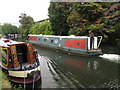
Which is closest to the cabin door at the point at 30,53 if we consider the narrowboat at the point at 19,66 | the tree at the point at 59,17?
the narrowboat at the point at 19,66

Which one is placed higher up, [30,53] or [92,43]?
[92,43]

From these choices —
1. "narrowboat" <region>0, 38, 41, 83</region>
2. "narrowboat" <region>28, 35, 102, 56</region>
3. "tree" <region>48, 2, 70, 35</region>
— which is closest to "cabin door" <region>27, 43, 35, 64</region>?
"narrowboat" <region>0, 38, 41, 83</region>

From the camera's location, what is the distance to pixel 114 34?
19453mm

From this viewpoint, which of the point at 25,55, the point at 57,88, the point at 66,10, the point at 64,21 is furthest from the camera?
the point at 64,21

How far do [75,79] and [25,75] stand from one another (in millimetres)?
3228

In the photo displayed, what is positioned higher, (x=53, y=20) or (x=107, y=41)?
(x=53, y=20)

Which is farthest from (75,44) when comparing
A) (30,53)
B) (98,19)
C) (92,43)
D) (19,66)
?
(19,66)

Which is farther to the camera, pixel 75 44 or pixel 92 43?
pixel 75 44

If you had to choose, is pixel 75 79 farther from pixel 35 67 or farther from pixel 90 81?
pixel 35 67

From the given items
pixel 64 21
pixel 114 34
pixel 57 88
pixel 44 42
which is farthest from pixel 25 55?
pixel 64 21

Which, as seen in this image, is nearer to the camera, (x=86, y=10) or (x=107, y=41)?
(x=86, y=10)

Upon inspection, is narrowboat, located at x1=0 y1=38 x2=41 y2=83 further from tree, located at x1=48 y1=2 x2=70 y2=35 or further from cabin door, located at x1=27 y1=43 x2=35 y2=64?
tree, located at x1=48 y1=2 x2=70 y2=35

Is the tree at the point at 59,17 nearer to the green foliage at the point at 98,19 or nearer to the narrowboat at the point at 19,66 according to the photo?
the green foliage at the point at 98,19

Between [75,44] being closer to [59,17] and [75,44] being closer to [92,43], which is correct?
[92,43]
